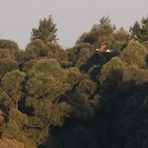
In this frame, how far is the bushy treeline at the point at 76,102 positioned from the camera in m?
48.2

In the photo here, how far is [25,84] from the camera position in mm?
51500

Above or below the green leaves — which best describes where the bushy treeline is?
below

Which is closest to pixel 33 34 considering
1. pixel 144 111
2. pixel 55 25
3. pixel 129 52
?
pixel 55 25

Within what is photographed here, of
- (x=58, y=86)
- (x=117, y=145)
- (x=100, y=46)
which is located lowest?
(x=117, y=145)

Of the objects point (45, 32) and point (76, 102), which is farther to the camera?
point (45, 32)

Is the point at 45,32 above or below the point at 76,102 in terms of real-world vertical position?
above

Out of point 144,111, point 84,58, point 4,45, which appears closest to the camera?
point 144,111

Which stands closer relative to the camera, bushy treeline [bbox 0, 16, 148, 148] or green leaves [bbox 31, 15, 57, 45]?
bushy treeline [bbox 0, 16, 148, 148]

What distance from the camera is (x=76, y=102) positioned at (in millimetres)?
50469

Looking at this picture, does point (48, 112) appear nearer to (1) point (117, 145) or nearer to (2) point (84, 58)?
(1) point (117, 145)

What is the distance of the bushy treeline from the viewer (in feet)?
158

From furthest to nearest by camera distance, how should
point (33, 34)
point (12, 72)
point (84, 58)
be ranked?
point (33, 34)
point (84, 58)
point (12, 72)

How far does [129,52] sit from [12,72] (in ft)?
26.5

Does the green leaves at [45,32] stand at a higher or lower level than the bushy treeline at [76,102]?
higher
